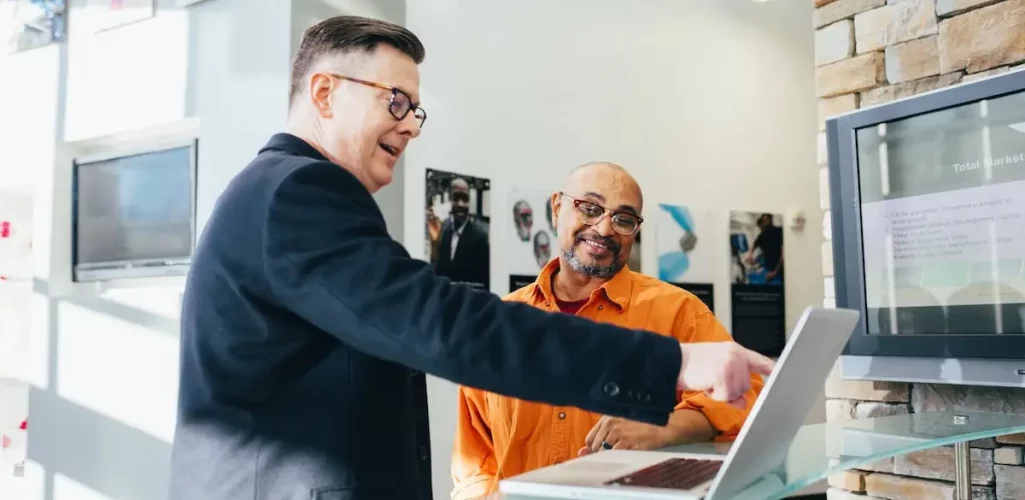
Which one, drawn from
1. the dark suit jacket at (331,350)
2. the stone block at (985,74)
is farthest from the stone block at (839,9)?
the dark suit jacket at (331,350)

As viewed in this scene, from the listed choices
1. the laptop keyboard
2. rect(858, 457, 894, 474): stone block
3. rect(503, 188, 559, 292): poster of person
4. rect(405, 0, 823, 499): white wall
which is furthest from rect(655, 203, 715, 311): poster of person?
the laptop keyboard

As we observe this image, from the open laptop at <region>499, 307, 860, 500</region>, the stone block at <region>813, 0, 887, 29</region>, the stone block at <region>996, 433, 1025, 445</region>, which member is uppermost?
the stone block at <region>813, 0, 887, 29</region>

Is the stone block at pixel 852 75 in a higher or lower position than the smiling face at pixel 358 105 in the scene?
higher

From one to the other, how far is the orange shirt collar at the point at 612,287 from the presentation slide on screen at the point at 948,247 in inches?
25.3

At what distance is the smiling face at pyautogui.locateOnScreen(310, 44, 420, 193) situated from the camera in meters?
1.30

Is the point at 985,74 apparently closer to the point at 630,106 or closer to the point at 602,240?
the point at 602,240

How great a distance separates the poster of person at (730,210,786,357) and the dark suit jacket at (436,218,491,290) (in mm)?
1700

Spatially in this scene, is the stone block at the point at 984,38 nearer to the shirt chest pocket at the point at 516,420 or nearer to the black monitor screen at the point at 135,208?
the shirt chest pocket at the point at 516,420

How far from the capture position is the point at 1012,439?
6.76 feet

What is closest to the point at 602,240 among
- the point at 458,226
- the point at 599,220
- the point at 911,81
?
the point at 599,220

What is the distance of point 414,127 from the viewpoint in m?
1.36

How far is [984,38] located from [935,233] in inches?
18.7

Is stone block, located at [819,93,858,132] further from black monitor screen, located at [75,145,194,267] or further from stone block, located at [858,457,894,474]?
black monitor screen, located at [75,145,194,267]

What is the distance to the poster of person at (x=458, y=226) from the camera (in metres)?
3.83
